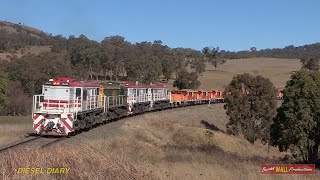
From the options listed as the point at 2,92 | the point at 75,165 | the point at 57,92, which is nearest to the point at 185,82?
the point at 2,92

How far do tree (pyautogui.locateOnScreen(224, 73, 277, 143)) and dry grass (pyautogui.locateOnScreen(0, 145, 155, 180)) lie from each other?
46569 mm

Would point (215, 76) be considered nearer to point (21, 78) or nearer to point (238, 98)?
point (21, 78)

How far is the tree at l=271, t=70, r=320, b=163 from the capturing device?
128ft

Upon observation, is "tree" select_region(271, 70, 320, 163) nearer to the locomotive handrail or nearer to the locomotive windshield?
the locomotive handrail

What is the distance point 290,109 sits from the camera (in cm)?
4066

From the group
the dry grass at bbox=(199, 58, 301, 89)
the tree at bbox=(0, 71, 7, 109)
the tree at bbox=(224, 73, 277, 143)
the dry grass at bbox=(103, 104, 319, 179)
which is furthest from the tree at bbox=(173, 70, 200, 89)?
the dry grass at bbox=(103, 104, 319, 179)

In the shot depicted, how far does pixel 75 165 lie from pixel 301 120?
108 feet

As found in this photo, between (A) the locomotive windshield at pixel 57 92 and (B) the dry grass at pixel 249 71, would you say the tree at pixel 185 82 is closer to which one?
(B) the dry grass at pixel 249 71

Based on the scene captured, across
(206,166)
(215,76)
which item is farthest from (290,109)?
(215,76)

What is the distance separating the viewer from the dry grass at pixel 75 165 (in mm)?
8922

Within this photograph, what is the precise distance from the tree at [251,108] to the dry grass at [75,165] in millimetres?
46569

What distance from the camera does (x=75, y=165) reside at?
9477mm

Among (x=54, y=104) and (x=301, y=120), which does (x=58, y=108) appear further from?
(x=301, y=120)

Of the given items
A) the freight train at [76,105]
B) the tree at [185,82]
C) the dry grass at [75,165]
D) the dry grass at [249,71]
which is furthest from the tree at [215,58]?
the dry grass at [75,165]
